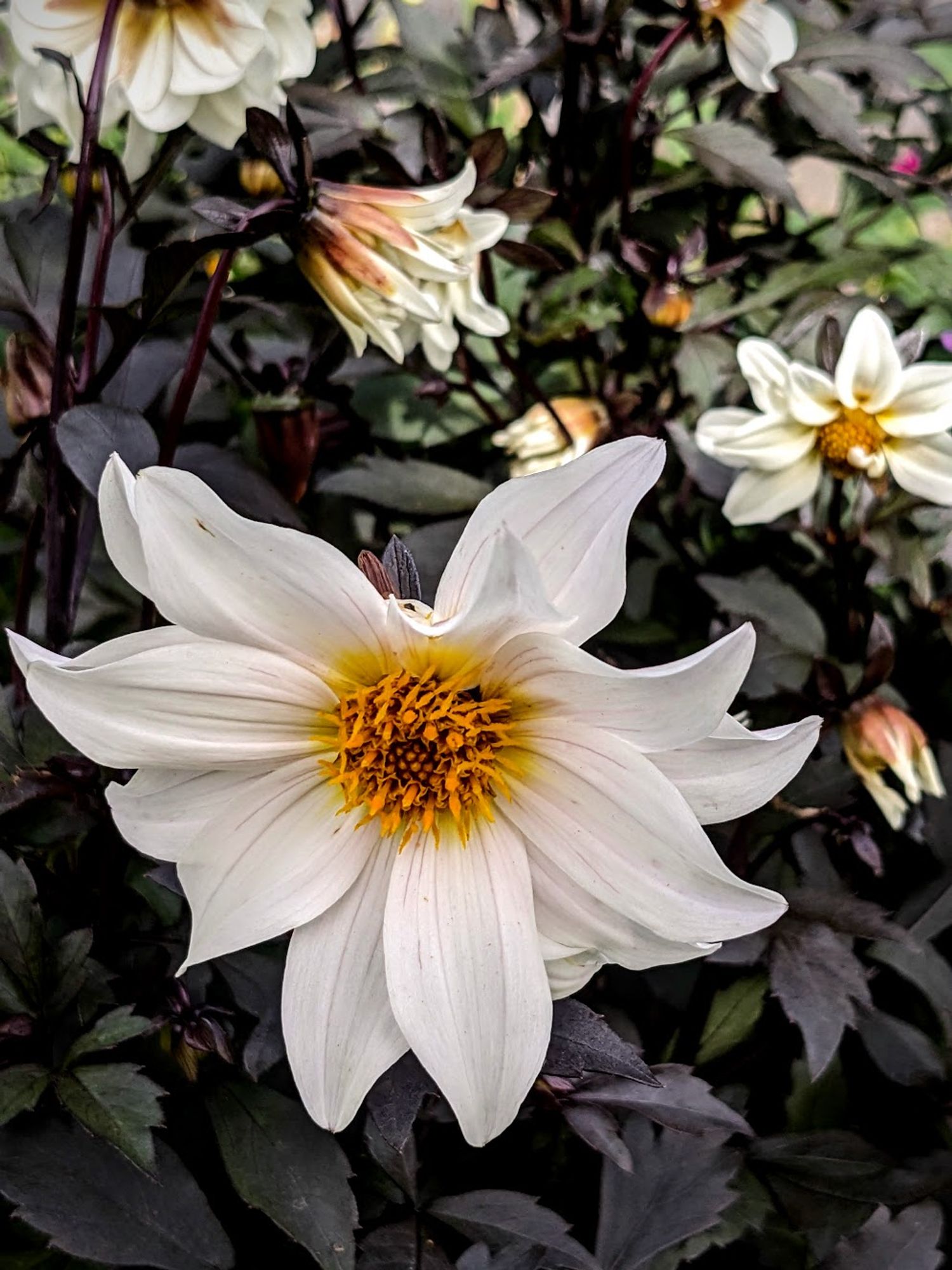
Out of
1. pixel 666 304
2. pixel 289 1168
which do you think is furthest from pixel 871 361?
pixel 289 1168

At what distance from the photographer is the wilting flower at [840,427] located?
717 millimetres

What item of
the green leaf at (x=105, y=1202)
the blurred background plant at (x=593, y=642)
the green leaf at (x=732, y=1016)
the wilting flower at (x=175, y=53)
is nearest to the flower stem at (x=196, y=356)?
the blurred background plant at (x=593, y=642)

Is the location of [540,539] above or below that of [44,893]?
above

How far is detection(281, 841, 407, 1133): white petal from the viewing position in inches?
18.9

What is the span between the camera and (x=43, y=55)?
61 cm

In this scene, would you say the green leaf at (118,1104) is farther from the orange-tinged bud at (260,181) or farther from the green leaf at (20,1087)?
the orange-tinged bud at (260,181)

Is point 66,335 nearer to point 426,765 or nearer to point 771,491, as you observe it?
point 426,765

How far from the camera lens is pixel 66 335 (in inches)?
23.3

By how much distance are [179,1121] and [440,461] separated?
525 mm

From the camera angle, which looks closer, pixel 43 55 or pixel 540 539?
pixel 540 539

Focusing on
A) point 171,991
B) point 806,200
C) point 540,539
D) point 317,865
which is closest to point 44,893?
point 171,991

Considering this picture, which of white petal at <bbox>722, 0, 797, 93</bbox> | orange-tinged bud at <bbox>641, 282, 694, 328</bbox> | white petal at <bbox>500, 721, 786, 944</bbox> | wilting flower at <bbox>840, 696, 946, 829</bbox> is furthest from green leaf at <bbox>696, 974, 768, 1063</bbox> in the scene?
white petal at <bbox>722, 0, 797, 93</bbox>

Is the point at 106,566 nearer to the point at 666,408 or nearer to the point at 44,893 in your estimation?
the point at 44,893

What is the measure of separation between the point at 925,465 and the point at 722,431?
0.12 m
